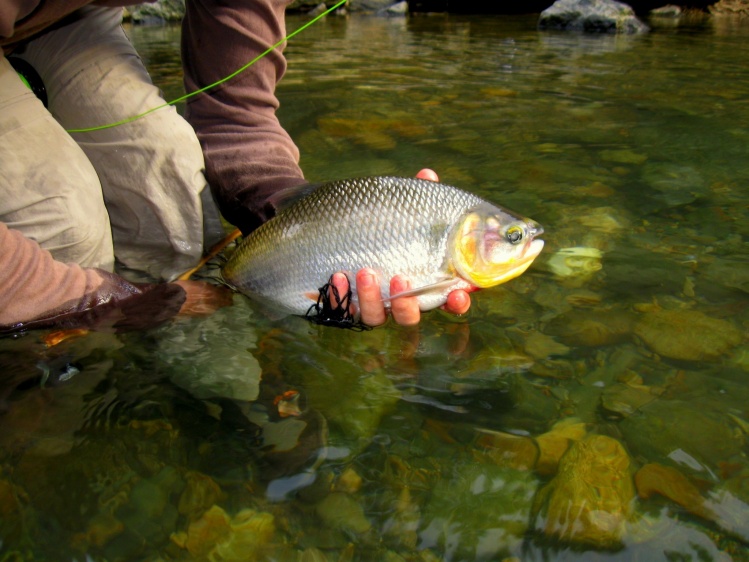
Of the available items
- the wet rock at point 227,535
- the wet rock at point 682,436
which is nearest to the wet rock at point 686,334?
the wet rock at point 682,436

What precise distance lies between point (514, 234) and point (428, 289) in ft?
1.21

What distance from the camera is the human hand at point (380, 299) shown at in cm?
225

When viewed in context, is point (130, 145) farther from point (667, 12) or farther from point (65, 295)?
point (667, 12)

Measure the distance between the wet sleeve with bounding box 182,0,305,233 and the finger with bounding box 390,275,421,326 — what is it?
0.83m

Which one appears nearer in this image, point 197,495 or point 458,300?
point 197,495

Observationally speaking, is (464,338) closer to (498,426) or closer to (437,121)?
(498,426)

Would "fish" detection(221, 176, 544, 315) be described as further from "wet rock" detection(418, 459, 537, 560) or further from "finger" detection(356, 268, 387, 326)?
"wet rock" detection(418, 459, 537, 560)

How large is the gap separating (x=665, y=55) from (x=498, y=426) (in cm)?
945

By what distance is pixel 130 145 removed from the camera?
2.88 meters

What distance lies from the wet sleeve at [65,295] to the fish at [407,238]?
0.62 m

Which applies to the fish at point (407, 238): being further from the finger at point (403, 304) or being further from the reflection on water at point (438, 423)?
the reflection on water at point (438, 423)

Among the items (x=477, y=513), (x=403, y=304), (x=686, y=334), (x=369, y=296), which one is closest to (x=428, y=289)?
(x=403, y=304)

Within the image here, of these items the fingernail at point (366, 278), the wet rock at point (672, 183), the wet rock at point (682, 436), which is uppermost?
the fingernail at point (366, 278)

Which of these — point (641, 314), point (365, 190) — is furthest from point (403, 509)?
point (641, 314)
